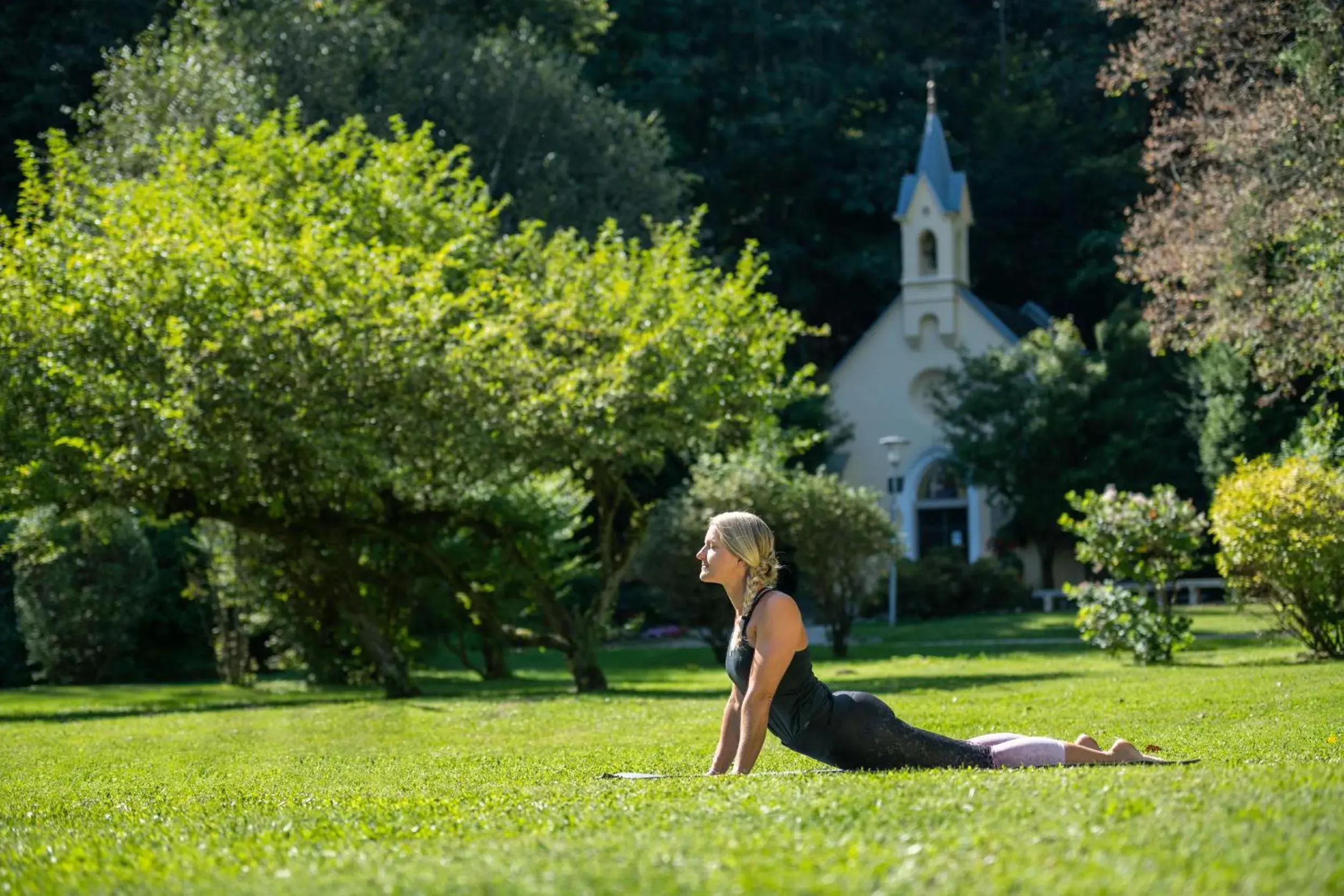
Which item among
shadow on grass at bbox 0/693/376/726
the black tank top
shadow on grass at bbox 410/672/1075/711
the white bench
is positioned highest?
the white bench

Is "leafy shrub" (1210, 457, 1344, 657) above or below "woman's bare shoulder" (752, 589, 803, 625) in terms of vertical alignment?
above

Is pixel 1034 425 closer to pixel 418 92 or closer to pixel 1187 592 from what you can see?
pixel 1187 592

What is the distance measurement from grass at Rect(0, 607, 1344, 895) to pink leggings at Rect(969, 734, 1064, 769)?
0.46 metres

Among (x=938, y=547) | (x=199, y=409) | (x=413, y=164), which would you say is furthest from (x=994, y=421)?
(x=199, y=409)

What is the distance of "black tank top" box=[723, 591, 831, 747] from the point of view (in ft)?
26.3

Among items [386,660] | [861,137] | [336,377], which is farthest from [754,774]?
[861,137]

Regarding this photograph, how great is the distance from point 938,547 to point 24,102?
26.0m

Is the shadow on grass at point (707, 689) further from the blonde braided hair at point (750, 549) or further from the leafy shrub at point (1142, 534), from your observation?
the blonde braided hair at point (750, 549)

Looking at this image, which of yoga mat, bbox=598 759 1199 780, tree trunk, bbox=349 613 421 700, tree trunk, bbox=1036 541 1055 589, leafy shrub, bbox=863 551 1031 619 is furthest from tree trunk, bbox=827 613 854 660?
yoga mat, bbox=598 759 1199 780

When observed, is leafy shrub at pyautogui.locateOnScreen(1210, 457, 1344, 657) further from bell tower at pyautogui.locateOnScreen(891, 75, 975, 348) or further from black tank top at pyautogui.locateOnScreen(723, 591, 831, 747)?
bell tower at pyautogui.locateOnScreen(891, 75, 975, 348)

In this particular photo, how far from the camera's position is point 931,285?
5028cm

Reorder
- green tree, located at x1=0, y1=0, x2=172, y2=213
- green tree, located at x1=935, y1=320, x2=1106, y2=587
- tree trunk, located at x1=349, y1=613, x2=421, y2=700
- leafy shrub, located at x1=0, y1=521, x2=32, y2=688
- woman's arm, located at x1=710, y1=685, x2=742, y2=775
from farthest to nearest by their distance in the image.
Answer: green tree, located at x1=935, y1=320, x2=1106, y2=587 → green tree, located at x1=0, y1=0, x2=172, y2=213 → leafy shrub, located at x1=0, y1=521, x2=32, y2=688 → tree trunk, located at x1=349, y1=613, x2=421, y2=700 → woman's arm, located at x1=710, y1=685, x2=742, y2=775

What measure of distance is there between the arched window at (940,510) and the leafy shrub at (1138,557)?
28460 millimetres

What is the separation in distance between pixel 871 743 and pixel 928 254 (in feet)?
145
